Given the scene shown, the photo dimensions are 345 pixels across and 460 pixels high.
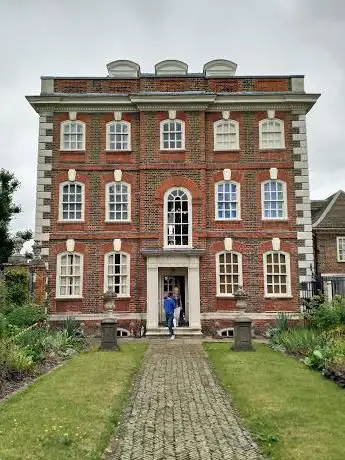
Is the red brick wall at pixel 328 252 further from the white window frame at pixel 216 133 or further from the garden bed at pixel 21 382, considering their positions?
the garden bed at pixel 21 382

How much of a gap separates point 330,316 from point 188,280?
605 cm

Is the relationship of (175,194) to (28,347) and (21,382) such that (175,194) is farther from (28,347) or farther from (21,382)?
(21,382)

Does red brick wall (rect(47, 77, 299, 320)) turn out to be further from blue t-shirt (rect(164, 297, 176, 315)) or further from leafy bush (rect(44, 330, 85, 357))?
leafy bush (rect(44, 330, 85, 357))

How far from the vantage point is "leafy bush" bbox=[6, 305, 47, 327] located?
16709 millimetres

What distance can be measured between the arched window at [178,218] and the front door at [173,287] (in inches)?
54.4

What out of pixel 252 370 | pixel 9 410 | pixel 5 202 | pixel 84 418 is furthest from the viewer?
pixel 5 202

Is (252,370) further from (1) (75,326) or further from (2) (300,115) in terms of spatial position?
(2) (300,115)

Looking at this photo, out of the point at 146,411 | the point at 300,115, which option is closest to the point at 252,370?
the point at 146,411

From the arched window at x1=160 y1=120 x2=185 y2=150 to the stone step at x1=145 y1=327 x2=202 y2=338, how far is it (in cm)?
768

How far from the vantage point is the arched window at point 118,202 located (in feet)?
70.1

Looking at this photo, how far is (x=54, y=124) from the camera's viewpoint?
22000 millimetres

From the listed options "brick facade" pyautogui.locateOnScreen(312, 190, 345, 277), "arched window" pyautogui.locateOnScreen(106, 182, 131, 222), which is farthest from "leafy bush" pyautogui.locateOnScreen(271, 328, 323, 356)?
"brick facade" pyautogui.locateOnScreen(312, 190, 345, 277)

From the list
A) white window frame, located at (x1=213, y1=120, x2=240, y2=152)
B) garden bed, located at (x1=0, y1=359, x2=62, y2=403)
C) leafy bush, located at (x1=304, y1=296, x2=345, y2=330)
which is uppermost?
white window frame, located at (x1=213, y1=120, x2=240, y2=152)

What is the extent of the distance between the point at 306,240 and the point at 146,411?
1445 cm
